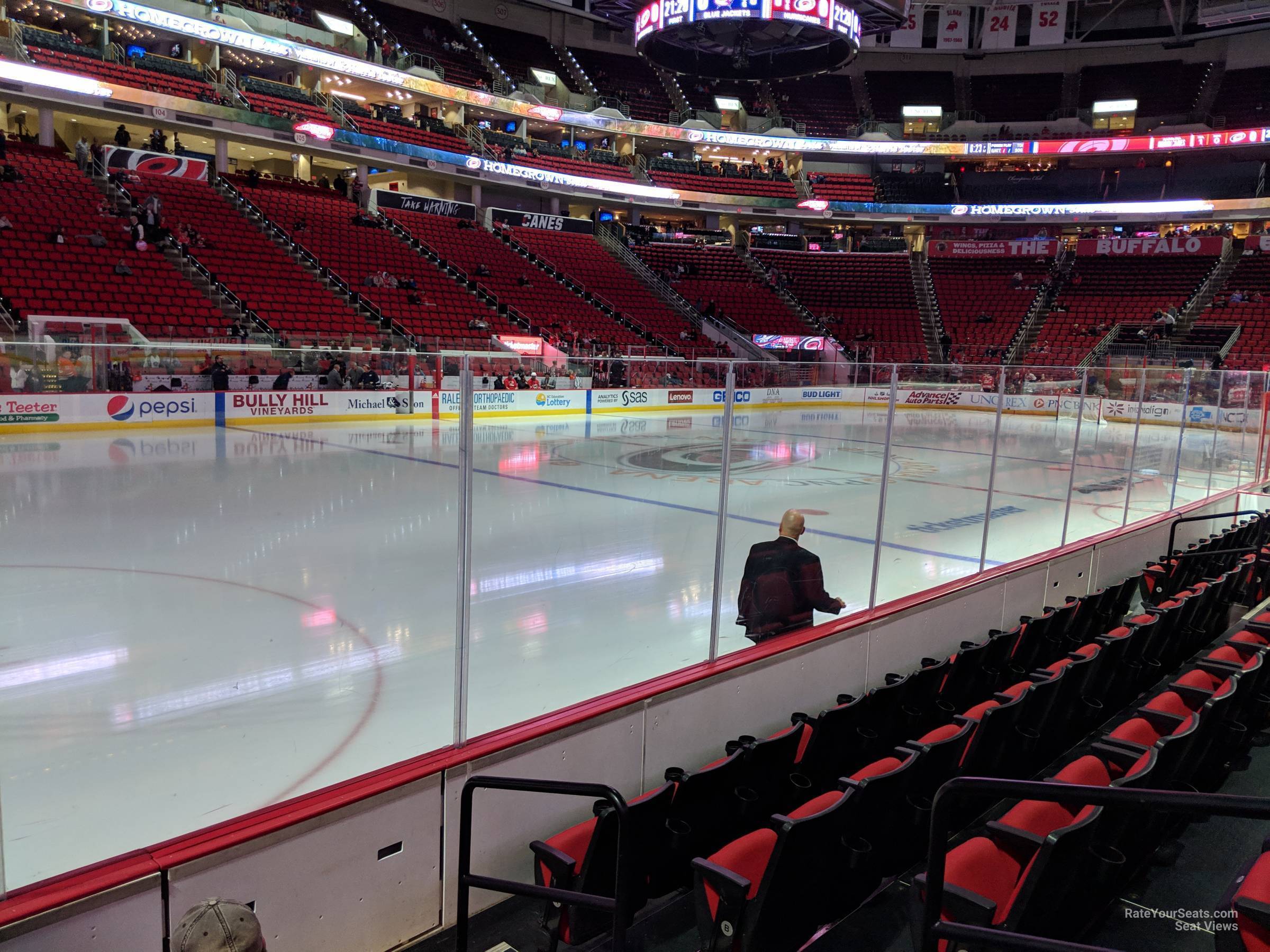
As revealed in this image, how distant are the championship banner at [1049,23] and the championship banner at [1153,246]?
362 inches

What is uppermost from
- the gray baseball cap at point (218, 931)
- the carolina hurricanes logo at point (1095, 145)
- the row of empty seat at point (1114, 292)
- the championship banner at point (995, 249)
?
the carolina hurricanes logo at point (1095, 145)

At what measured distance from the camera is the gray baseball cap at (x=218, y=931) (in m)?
1.58

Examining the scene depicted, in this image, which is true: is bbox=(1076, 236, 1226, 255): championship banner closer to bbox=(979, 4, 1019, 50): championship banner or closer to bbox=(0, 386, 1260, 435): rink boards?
bbox=(979, 4, 1019, 50): championship banner

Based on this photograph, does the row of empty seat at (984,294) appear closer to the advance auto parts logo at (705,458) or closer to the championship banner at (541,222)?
the championship banner at (541,222)

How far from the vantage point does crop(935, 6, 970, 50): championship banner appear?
41.1 meters

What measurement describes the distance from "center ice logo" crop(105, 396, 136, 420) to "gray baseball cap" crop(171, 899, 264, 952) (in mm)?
14792

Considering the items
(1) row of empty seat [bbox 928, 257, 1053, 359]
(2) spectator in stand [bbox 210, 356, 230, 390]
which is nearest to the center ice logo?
(2) spectator in stand [bbox 210, 356, 230, 390]

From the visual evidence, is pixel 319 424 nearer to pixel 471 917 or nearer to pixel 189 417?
pixel 189 417

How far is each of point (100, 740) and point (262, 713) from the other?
653 millimetres

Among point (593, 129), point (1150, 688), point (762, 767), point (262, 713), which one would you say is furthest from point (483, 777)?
point (593, 129)

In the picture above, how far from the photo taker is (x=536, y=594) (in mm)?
6262

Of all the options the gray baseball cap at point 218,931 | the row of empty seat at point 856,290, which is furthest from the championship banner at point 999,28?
the gray baseball cap at point 218,931

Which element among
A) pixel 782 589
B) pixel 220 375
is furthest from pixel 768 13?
pixel 782 589

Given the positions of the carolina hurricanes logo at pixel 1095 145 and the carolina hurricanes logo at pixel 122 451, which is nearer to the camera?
the carolina hurricanes logo at pixel 122 451
